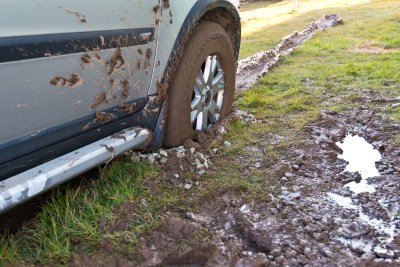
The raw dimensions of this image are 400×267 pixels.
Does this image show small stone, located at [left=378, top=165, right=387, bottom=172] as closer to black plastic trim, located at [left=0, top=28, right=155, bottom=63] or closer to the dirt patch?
black plastic trim, located at [left=0, top=28, right=155, bottom=63]

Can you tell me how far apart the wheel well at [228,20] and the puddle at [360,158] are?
130 centimetres

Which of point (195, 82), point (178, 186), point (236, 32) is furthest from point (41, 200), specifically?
point (236, 32)

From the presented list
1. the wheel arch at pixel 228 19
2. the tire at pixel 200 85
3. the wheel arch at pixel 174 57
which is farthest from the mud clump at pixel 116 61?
the wheel arch at pixel 228 19

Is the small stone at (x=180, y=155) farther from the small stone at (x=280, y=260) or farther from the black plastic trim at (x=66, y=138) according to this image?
the small stone at (x=280, y=260)

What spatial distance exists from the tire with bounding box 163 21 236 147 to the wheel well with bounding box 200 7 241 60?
132mm

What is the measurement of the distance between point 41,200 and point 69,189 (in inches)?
7.1

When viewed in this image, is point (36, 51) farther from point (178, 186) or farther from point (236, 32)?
point (236, 32)

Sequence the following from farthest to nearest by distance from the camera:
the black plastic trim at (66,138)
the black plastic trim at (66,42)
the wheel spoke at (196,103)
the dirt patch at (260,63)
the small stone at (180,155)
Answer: the dirt patch at (260,63) < the wheel spoke at (196,103) < the small stone at (180,155) < the black plastic trim at (66,138) < the black plastic trim at (66,42)

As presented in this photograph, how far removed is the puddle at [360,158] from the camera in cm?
287

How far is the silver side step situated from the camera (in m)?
1.97

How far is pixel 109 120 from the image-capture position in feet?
8.34

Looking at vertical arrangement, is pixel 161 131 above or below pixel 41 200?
above

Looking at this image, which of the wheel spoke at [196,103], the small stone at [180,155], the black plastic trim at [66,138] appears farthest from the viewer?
the wheel spoke at [196,103]

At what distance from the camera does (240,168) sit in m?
3.01
